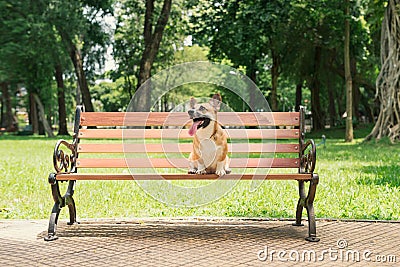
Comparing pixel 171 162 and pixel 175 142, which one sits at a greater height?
pixel 175 142

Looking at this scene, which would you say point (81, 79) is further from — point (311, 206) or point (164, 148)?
point (311, 206)

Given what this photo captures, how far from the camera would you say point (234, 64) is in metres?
30.2

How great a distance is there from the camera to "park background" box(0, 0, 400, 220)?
23.3 feet

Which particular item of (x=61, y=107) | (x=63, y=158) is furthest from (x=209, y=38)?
(x=63, y=158)

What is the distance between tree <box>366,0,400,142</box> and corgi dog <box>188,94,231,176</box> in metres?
14.1

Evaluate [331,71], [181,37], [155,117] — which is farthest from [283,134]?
[181,37]

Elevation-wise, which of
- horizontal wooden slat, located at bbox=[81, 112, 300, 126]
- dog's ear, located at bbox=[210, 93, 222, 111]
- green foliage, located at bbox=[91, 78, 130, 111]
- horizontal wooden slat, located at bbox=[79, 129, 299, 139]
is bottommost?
horizontal wooden slat, located at bbox=[79, 129, 299, 139]

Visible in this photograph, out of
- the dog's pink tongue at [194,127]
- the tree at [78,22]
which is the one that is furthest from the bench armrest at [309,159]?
the tree at [78,22]

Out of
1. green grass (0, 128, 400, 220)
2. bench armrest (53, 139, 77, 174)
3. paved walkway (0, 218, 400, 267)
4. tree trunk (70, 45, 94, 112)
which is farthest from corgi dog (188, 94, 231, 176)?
tree trunk (70, 45, 94, 112)

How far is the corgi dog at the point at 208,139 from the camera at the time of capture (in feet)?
16.8

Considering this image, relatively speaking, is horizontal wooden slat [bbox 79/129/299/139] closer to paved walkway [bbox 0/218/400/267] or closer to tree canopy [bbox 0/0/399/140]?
paved walkway [bbox 0/218/400/267]

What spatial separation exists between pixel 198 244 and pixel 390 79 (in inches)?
609

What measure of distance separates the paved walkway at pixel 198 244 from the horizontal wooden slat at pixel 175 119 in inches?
40.5

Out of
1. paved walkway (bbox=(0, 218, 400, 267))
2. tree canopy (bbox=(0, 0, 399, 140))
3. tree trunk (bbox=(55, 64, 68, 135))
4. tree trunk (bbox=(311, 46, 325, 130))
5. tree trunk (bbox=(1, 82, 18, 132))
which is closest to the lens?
paved walkway (bbox=(0, 218, 400, 267))
